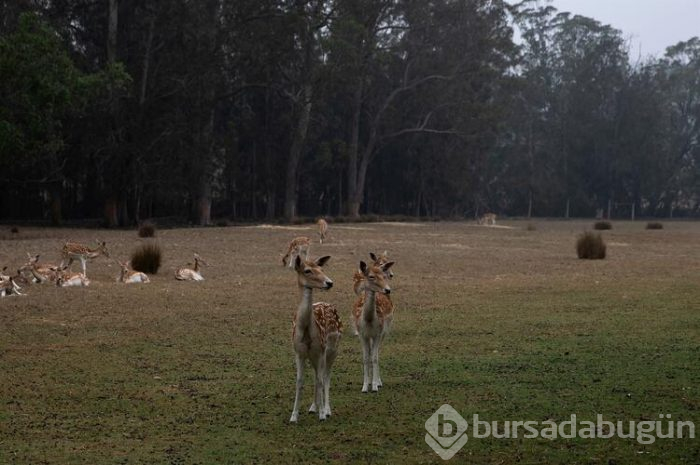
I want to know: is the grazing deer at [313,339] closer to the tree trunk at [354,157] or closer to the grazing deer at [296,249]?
the grazing deer at [296,249]

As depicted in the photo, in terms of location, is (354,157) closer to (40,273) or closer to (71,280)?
(40,273)

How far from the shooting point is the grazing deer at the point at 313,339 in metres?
7.48

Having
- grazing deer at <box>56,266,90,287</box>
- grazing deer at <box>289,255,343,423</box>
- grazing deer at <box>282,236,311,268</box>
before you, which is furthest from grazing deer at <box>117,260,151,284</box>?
grazing deer at <box>289,255,343,423</box>

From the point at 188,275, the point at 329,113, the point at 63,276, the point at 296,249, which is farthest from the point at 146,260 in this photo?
the point at 329,113

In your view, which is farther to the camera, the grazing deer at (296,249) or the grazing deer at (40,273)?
the grazing deer at (296,249)

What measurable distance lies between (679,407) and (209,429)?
3.72 m

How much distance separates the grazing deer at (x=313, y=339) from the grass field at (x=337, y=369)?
0.19 m

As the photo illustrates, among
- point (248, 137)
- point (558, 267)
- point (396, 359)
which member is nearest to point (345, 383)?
point (396, 359)

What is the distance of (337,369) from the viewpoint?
9.61 metres

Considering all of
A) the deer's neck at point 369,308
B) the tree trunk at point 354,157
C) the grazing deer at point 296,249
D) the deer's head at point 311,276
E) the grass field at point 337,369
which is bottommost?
the grass field at point 337,369

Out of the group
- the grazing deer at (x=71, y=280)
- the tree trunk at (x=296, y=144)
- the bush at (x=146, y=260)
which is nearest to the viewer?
the grazing deer at (x=71, y=280)

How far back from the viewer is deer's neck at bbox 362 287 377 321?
28.1 feet

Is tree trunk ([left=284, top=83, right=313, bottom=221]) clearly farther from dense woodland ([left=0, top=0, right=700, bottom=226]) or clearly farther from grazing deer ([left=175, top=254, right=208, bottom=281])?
grazing deer ([left=175, top=254, right=208, bottom=281])

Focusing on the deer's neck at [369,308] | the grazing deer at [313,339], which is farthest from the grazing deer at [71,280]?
the grazing deer at [313,339]
